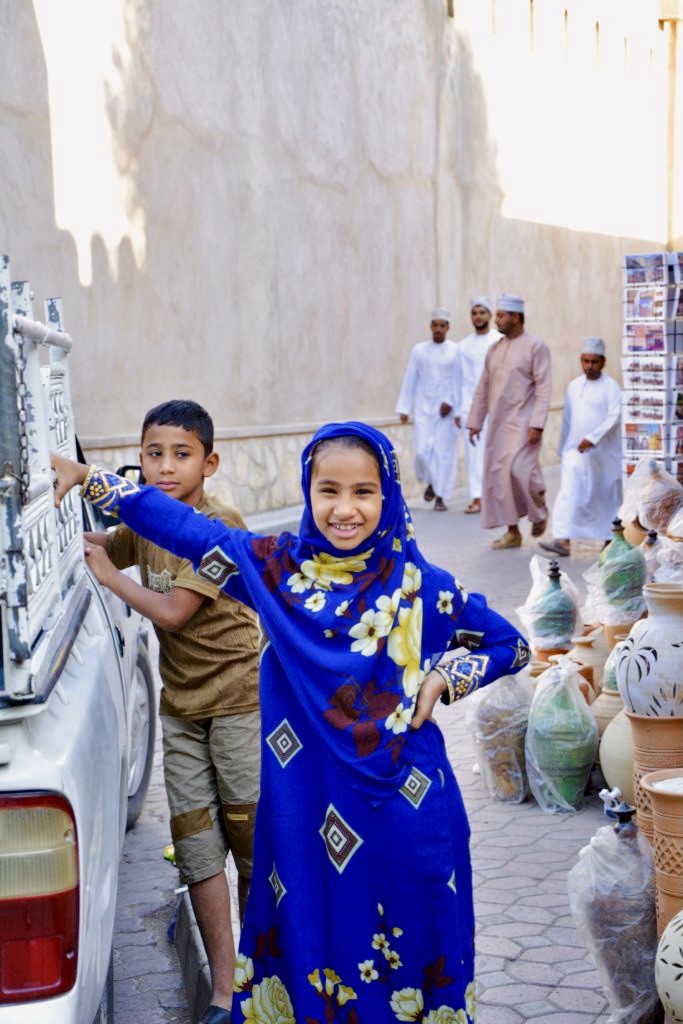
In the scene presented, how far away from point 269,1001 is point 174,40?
35.4ft

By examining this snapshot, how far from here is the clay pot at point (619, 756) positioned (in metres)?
4.49

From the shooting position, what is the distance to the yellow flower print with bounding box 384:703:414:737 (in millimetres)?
2412

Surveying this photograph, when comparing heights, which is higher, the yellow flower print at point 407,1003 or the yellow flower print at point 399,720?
the yellow flower print at point 399,720

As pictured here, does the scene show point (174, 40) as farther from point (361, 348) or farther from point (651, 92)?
point (651, 92)

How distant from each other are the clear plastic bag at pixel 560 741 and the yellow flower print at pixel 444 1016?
2396 millimetres

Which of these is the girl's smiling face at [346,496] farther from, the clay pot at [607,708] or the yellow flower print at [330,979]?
the clay pot at [607,708]

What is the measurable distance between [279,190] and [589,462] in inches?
178

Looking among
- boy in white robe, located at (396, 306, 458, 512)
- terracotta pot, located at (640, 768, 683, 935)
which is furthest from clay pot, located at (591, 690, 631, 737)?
boy in white robe, located at (396, 306, 458, 512)

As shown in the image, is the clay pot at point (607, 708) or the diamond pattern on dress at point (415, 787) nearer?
the diamond pattern on dress at point (415, 787)

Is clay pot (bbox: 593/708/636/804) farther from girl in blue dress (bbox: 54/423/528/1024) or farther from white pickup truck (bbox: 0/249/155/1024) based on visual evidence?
white pickup truck (bbox: 0/249/155/1024)

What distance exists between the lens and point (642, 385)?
777 centimetres

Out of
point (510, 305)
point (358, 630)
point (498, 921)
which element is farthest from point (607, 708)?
point (510, 305)

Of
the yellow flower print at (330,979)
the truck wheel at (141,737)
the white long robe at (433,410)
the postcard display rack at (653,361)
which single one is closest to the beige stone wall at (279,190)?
the white long robe at (433,410)

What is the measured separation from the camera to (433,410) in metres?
15.4
